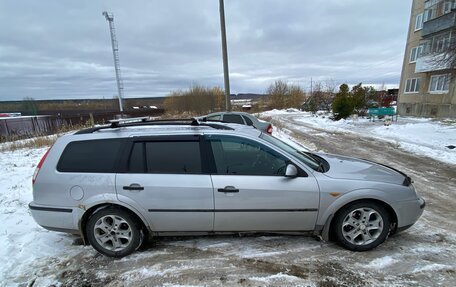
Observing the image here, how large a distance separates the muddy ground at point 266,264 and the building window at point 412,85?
25.6 m

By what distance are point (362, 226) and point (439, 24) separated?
2476 centimetres

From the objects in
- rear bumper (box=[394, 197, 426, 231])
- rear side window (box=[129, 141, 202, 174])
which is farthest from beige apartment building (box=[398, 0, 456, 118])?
rear side window (box=[129, 141, 202, 174])

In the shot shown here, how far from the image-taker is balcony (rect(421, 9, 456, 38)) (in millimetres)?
18027

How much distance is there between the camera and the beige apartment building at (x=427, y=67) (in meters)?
18.9

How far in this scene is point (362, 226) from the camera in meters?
3.01

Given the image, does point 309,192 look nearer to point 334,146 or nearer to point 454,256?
point 454,256

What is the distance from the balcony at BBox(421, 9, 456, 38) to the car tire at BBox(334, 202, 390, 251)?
22573 millimetres

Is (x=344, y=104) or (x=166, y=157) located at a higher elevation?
(x=166, y=157)

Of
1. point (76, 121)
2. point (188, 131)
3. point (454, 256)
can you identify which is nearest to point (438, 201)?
point (454, 256)

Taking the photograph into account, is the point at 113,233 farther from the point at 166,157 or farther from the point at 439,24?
the point at 439,24

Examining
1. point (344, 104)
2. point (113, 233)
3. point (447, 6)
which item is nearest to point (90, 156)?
point (113, 233)

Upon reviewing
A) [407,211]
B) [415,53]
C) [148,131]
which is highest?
[415,53]

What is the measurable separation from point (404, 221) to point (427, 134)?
1212 cm

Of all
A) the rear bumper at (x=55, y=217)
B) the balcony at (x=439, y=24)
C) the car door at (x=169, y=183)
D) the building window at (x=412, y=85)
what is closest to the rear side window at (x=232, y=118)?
the car door at (x=169, y=183)
